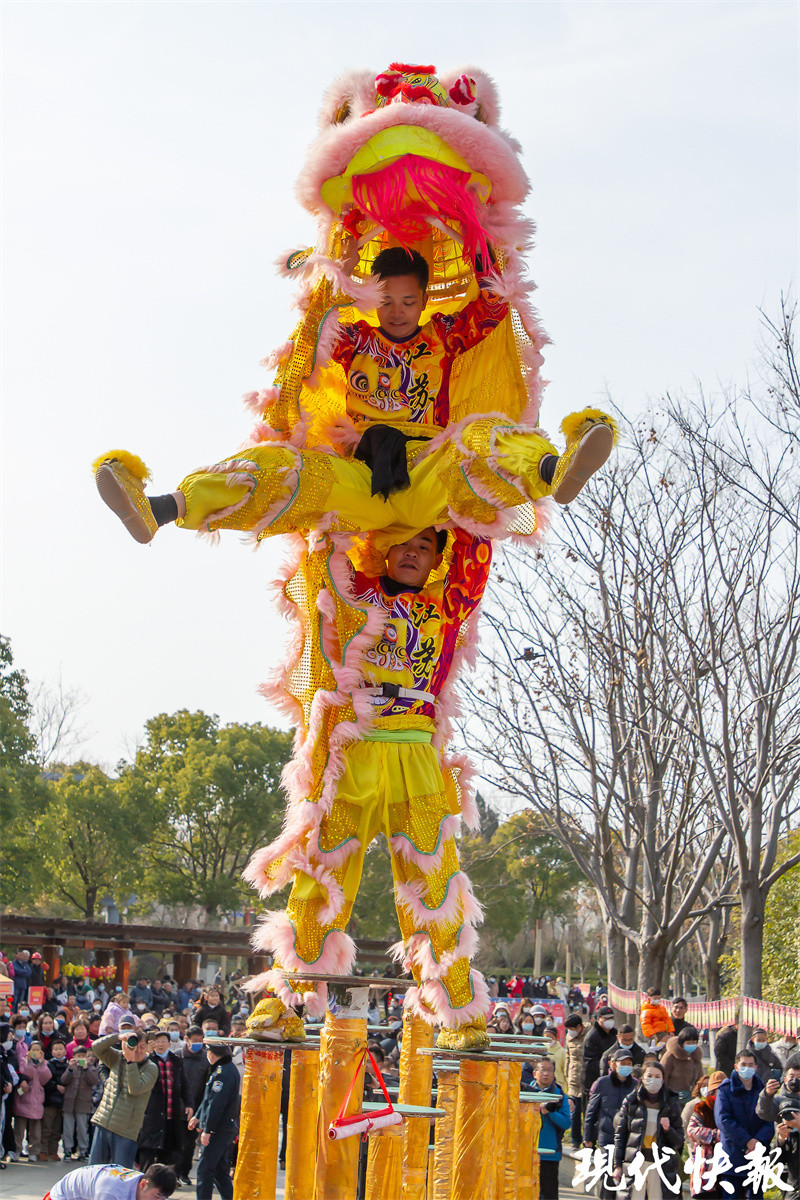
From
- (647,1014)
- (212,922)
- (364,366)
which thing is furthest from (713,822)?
(212,922)

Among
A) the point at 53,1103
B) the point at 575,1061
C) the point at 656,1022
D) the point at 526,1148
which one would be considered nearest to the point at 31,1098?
the point at 53,1103

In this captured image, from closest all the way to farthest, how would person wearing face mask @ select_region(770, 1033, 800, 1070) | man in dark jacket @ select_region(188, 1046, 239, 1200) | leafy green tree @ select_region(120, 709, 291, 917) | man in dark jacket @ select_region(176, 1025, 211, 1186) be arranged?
man in dark jacket @ select_region(188, 1046, 239, 1200)
man in dark jacket @ select_region(176, 1025, 211, 1186)
person wearing face mask @ select_region(770, 1033, 800, 1070)
leafy green tree @ select_region(120, 709, 291, 917)

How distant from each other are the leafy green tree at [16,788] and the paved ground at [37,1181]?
10.0m

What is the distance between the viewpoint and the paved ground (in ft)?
30.9

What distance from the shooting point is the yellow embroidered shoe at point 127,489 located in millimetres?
4191

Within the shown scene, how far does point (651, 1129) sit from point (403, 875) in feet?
13.7

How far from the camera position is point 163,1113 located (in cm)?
914

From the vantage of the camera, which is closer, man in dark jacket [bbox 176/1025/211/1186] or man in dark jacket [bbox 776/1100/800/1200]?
man in dark jacket [bbox 776/1100/800/1200]

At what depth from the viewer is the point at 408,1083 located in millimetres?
5852

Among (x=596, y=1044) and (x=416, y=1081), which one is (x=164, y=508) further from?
(x=596, y=1044)

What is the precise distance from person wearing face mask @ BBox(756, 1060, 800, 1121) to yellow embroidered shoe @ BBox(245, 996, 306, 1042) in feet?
14.9

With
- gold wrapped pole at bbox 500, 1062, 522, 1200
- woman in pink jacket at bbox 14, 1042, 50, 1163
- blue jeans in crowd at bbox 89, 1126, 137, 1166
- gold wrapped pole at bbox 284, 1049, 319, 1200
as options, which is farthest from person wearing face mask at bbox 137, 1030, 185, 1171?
gold wrapped pole at bbox 500, 1062, 522, 1200

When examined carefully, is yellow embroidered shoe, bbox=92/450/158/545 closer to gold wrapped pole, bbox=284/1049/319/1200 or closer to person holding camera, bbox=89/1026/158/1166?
gold wrapped pole, bbox=284/1049/319/1200

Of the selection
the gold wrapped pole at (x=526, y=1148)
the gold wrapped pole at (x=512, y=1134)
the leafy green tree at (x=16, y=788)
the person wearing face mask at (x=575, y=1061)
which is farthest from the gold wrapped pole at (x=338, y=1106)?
the leafy green tree at (x=16, y=788)
